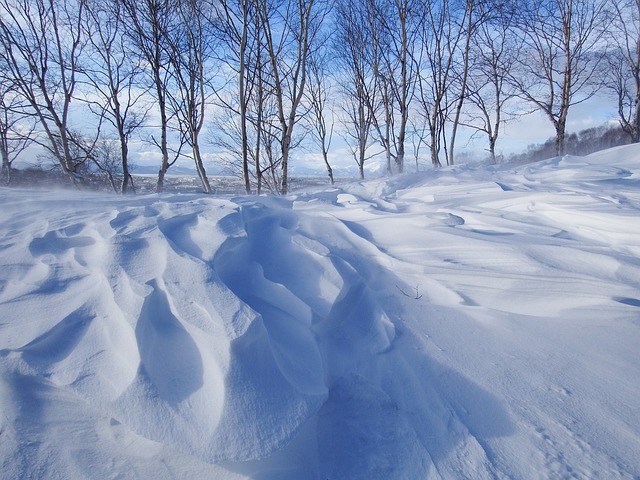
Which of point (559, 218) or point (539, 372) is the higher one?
point (559, 218)

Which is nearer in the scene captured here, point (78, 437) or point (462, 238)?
point (78, 437)

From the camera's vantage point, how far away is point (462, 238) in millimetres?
2191

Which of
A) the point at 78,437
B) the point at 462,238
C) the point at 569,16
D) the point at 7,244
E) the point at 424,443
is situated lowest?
the point at 424,443

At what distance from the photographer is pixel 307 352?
1.25m

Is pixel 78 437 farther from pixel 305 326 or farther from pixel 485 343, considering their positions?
pixel 485 343

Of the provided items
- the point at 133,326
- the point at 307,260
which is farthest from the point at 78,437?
the point at 307,260

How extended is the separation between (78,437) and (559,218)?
309 cm

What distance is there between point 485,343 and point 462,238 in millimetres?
971

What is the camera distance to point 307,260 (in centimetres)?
190

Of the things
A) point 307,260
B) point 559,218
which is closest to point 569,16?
point 559,218

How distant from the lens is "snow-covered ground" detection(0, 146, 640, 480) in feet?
2.97

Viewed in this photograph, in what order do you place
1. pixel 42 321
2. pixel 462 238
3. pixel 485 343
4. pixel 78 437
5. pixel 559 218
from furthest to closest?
1. pixel 559 218
2. pixel 462 238
3. pixel 485 343
4. pixel 42 321
5. pixel 78 437

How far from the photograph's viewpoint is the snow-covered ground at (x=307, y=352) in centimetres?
90

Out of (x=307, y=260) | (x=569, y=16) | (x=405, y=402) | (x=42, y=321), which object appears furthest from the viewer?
(x=569, y=16)
